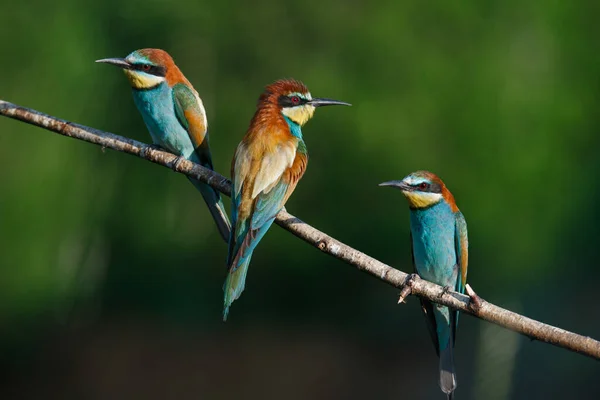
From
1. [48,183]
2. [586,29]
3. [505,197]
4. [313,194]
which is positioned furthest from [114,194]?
[586,29]

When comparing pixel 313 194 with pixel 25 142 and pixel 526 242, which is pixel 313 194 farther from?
pixel 25 142

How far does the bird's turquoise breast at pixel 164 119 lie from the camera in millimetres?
3500

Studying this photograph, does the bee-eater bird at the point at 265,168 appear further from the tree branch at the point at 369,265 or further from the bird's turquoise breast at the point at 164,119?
the bird's turquoise breast at the point at 164,119

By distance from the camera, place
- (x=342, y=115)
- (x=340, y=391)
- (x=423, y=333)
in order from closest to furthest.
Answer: (x=342, y=115), (x=423, y=333), (x=340, y=391)

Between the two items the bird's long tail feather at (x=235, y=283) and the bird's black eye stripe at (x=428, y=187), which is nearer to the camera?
the bird's long tail feather at (x=235, y=283)

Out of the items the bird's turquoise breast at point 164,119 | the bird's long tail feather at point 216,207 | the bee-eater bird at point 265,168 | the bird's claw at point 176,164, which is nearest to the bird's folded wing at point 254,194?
the bee-eater bird at point 265,168

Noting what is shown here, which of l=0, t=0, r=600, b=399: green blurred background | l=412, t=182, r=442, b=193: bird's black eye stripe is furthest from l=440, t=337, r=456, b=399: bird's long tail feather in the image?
l=0, t=0, r=600, b=399: green blurred background

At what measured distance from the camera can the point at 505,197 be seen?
629 cm

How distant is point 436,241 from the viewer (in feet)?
10.7

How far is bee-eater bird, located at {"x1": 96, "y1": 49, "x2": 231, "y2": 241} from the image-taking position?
138 inches

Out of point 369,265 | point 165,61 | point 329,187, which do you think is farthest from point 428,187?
point 329,187

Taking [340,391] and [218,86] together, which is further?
[340,391]

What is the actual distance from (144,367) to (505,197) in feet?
12.2

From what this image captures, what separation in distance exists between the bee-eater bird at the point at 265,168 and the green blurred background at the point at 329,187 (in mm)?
2955
